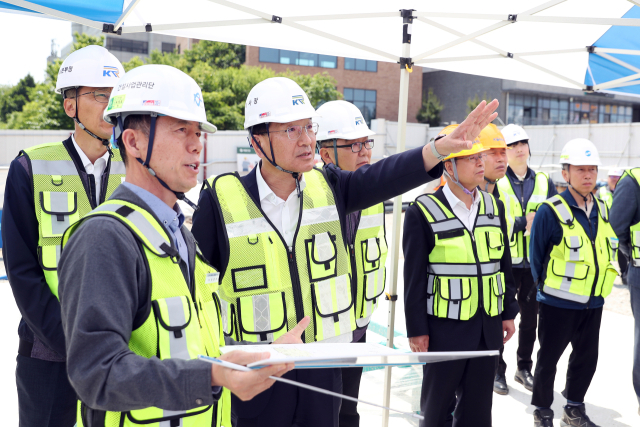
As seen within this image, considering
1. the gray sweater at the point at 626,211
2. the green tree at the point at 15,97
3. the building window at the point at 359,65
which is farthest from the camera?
the green tree at the point at 15,97

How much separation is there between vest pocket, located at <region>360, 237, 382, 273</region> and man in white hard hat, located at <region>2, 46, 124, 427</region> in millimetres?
1817

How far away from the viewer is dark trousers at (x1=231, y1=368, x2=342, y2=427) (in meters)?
2.35

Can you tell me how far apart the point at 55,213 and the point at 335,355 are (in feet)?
5.86

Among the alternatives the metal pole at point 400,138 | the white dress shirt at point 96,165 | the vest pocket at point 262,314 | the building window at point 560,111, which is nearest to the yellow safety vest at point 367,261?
the metal pole at point 400,138

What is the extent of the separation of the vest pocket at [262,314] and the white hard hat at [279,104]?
0.83 m

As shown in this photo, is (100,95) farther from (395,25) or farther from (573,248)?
(573,248)

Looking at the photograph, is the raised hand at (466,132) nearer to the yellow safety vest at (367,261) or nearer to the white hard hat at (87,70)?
the yellow safety vest at (367,261)

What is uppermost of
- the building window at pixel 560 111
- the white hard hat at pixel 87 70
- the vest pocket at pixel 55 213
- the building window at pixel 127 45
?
the building window at pixel 127 45

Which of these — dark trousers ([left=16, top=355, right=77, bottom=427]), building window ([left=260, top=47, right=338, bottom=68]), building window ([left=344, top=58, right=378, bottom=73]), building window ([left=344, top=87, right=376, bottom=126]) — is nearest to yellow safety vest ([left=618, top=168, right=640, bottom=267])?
dark trousers ([left=16, top=355, right=77, bottom=427])

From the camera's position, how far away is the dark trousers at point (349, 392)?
11.7ft

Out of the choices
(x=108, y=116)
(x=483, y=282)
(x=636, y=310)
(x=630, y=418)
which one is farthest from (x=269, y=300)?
(x=630, y=418)

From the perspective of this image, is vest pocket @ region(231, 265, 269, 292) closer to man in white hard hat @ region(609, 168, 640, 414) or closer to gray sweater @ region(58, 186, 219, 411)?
gray sweater @ region(58, 186, 219, 411)

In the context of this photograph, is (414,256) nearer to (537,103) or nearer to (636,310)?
(636,310)

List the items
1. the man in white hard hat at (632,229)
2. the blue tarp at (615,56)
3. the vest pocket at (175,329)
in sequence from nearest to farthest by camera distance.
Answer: the vest pocket at (175,329) → the man in white hard hat at (632,229) → the blue tarp at (615,56)
